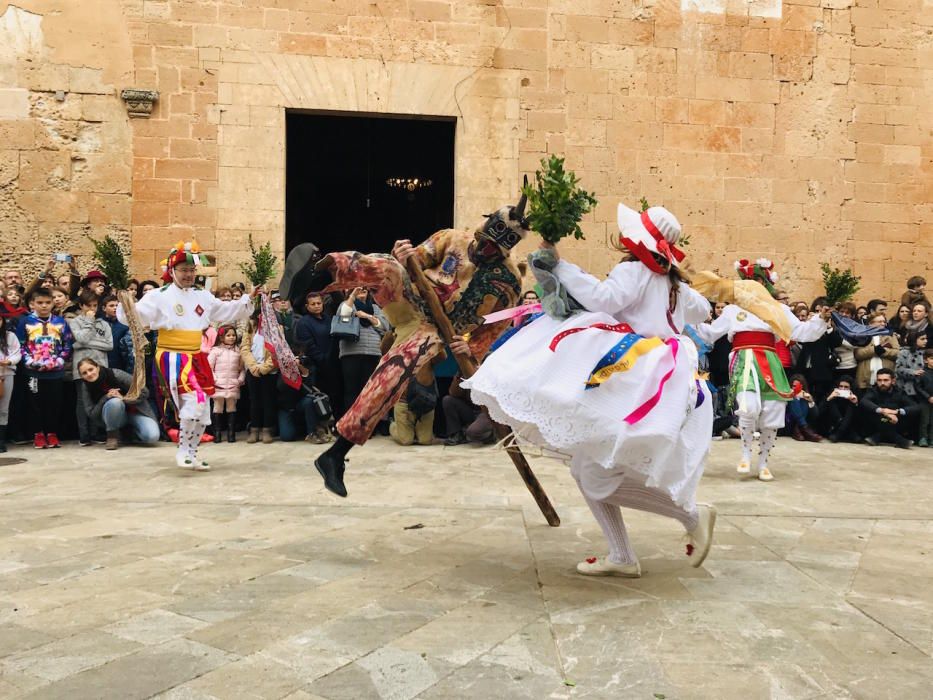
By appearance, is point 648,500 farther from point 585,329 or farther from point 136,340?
point 136,340

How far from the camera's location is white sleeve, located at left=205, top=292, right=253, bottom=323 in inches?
304

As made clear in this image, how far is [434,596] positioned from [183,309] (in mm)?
4520

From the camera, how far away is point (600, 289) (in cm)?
407

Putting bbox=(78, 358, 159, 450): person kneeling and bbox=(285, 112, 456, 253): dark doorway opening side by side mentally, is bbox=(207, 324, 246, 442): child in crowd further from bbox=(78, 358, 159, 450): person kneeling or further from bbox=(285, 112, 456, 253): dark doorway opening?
bbox=(285, 112, 456, 253): dark doorway opening

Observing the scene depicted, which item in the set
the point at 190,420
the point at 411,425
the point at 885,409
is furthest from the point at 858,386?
the point at 190,420

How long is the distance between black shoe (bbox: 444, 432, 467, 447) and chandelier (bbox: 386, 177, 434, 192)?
918 cm

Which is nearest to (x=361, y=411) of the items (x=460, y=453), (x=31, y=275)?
(x=460, y=453)

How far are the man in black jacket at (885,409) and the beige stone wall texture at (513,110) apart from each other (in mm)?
2695

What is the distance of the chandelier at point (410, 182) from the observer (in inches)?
701

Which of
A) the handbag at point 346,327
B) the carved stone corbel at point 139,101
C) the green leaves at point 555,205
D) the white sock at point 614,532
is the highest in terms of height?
the carved stone corbel at point 139,101

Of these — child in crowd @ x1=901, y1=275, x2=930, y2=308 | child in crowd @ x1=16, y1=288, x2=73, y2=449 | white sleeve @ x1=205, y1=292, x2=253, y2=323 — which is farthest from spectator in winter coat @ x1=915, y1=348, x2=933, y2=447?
child in crowd @ x1=16, y1=288, x2=73, y2=449

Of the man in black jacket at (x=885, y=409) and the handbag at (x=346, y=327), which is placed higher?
the handbag at (x=346, y=327)

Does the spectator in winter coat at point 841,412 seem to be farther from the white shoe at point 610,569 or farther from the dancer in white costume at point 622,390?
the white shoe at point 610,569

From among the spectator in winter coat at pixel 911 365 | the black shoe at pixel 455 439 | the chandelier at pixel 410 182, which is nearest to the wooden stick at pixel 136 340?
the black shoe at pixel 455 439
